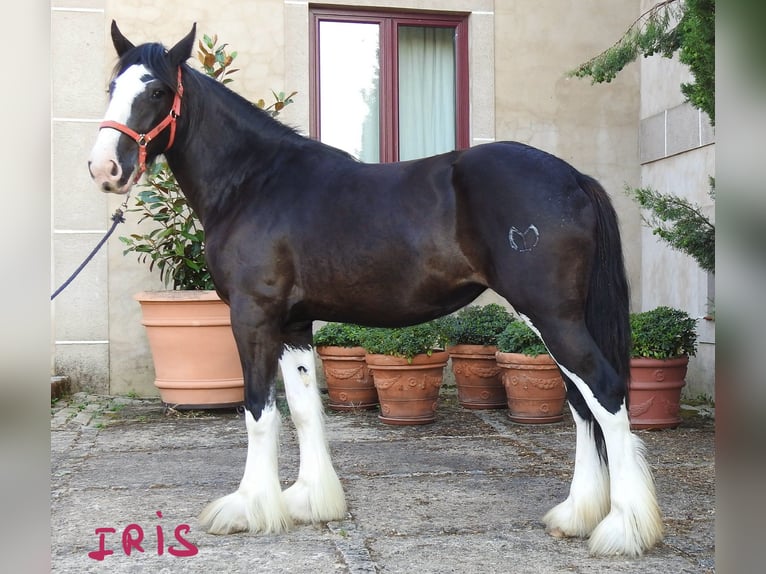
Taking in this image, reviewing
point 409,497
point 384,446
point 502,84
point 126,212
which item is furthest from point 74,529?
point 502,84

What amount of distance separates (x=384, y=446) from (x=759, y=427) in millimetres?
3740

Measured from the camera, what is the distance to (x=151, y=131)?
276 centimetres

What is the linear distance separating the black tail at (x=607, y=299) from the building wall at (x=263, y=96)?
3.57 meters

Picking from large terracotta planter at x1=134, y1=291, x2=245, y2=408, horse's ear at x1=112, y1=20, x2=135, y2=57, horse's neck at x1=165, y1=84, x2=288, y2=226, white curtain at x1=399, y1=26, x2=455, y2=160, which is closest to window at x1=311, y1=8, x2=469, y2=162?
white curtain at x1=399, y1=26, x2=455, y2=160

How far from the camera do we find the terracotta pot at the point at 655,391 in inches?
178

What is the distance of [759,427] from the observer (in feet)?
1.92

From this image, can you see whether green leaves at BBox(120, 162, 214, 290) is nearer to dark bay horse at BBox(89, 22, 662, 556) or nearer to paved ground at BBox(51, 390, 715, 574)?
paved ground at BBox(51, 390, 715, 574)

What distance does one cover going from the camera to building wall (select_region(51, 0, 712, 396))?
5766 mm

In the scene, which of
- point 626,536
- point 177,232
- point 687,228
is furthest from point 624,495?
point 177,232

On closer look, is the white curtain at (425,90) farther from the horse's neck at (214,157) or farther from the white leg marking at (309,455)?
the white leg marking at (309,455)

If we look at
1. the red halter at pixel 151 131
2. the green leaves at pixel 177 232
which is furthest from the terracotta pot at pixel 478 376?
the red halter at pixel 151 131

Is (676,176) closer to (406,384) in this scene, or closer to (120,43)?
(406,384)

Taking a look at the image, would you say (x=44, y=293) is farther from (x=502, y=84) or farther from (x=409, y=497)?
(x=502, y=84)

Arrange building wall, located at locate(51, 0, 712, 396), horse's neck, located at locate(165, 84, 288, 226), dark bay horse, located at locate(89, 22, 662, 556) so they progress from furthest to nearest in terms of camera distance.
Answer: building wall, located at locate(51, 0, 712, 396) → horse's neck, located at locate(165, 84, 288, 226) → dark bay horse, located at locate(89, 22, 662, 556)
